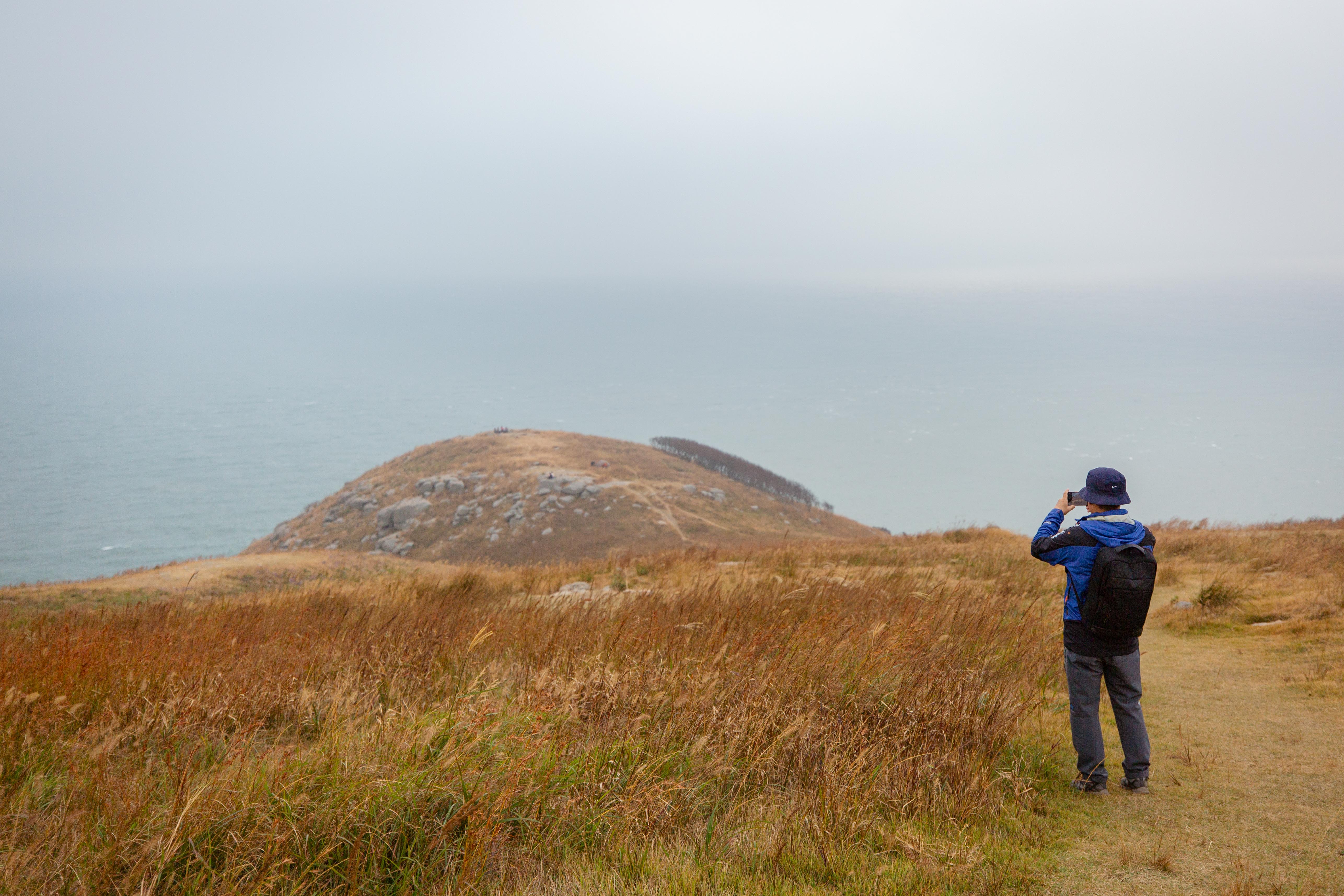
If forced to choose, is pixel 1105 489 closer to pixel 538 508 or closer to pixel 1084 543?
pixel 1084 543

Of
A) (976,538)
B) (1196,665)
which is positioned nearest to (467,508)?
(976,538)

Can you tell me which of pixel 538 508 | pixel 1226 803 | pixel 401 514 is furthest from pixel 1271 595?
pixel 401 514

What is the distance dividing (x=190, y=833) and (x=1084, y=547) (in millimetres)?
5330

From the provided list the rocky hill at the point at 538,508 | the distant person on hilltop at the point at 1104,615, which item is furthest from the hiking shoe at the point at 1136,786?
the rocky hill at the point at 538,508

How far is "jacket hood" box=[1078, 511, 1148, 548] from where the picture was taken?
15.4 feet

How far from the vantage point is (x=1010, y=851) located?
3859mm

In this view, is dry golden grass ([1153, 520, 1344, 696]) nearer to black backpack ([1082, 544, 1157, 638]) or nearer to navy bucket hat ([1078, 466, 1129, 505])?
black backpack ([1082, 544, 1157, 638])

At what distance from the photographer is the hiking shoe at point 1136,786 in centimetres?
471

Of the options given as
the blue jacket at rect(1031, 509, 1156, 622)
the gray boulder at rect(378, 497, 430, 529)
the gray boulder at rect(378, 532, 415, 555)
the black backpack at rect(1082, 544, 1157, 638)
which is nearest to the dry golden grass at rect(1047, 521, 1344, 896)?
the black backpack at rect(1082, 544, 1157, 638)

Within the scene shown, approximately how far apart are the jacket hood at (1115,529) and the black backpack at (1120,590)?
0.13 ft

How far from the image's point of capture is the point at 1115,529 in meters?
4.74

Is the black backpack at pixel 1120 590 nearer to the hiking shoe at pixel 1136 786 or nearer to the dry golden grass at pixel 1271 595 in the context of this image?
the hiking shoe at pixel 1136 786

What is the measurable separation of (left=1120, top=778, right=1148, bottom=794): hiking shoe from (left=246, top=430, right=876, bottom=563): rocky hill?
42182 mm

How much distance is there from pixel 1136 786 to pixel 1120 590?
137 cm
